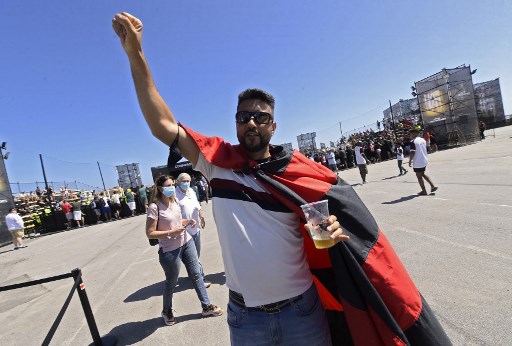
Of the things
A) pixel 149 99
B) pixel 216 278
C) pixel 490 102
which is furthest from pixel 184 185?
pixel 490 102

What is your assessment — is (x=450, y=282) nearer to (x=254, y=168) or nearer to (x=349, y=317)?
(x=349, y=317)

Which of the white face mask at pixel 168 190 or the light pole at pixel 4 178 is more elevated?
the light pole at pixel 4 178

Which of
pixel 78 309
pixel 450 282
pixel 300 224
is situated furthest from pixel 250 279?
pixel 78 309

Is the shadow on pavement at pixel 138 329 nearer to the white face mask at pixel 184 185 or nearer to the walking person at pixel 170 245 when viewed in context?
the walking person at pixel 170 245

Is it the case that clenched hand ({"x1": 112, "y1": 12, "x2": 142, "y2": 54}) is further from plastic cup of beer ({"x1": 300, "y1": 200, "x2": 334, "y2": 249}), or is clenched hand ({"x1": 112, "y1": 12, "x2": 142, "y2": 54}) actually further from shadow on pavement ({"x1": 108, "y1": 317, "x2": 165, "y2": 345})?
shadow on pavement ({"x1": 108, "y1": 317, "x2": 165, "y2": 345})

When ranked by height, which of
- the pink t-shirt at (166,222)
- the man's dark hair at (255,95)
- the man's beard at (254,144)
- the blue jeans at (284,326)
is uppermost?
the man's dark hair at (255,95)

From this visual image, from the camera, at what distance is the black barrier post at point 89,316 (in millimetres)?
3899

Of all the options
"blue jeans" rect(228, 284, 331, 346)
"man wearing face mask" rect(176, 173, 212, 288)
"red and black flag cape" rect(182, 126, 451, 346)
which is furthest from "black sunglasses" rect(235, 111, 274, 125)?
"man wearing face mask" rect(176, 173, 212, 288)

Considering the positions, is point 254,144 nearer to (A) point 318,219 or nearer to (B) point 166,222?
(A) point 318,219

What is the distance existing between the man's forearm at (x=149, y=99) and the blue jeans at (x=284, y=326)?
1.06 m

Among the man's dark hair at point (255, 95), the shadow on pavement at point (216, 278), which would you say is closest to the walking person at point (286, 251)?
the man's dark hair at point (255, 95)

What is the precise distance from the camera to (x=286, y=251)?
180 centimetres

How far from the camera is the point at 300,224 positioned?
1.85 metres

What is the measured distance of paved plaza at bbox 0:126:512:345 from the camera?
11.9ft
